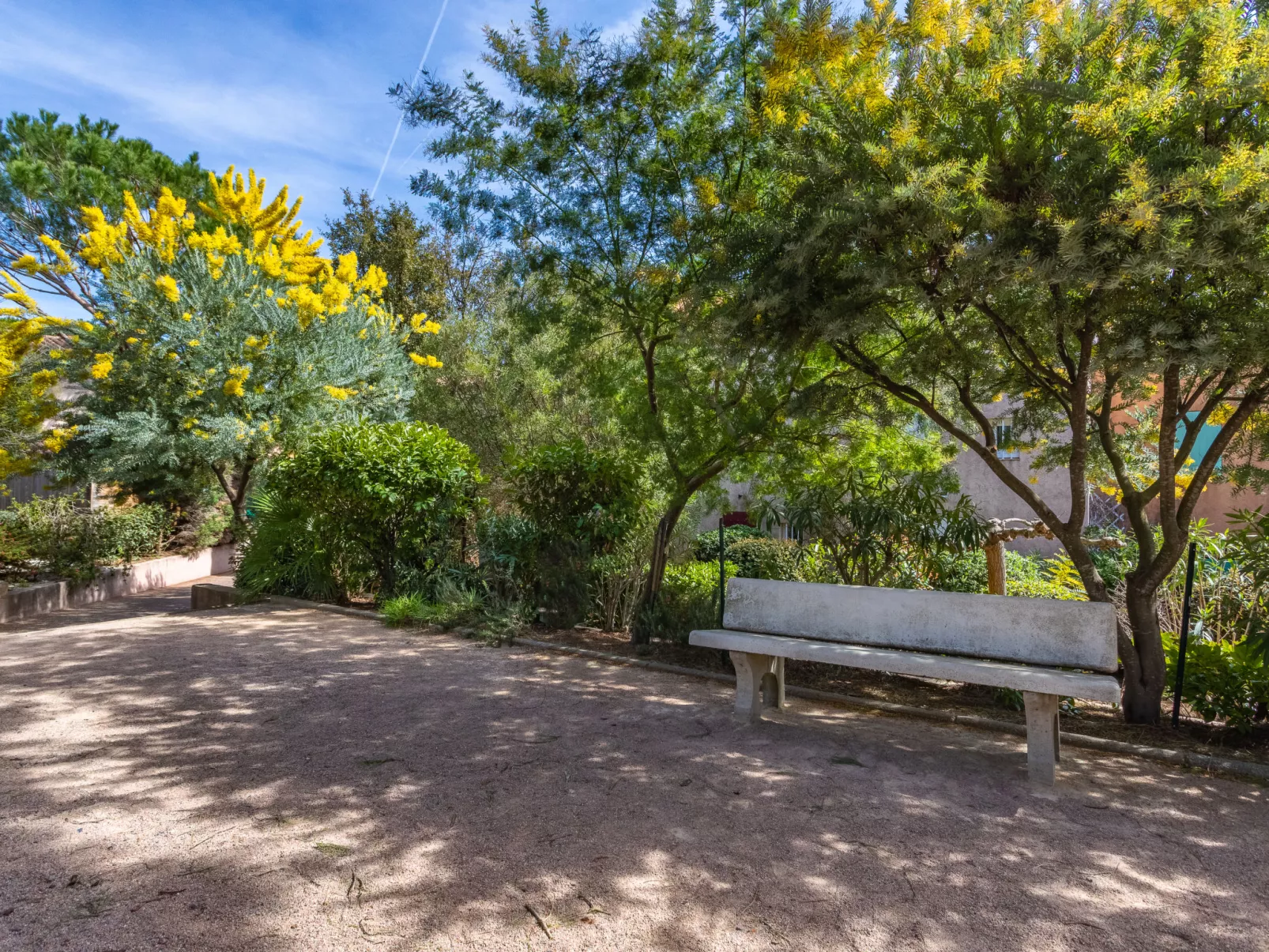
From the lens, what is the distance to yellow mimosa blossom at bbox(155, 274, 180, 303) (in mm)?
10898

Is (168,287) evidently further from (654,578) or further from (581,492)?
(654,578)

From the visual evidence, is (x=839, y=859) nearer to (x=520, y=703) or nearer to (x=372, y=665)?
(x=520, y=703)

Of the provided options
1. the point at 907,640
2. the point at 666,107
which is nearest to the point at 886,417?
the point at 907,640

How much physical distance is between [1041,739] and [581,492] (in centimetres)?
528

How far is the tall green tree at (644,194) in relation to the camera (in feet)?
21.4

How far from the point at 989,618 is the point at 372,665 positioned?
4.53 meters

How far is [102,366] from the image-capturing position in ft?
35.1

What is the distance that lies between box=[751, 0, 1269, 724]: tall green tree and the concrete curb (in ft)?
2.00

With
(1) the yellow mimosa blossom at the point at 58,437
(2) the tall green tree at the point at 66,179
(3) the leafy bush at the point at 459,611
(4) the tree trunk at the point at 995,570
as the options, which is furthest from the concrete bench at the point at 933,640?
(2) the tall green tree at the point at 66,179

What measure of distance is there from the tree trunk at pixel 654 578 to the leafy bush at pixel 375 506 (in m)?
2.68

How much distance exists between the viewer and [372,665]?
21.5 ft

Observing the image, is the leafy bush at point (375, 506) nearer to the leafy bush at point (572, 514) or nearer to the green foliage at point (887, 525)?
the leafy bush at point (572, 514)

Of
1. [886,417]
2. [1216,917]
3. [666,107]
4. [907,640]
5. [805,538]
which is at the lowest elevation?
[1216,917]

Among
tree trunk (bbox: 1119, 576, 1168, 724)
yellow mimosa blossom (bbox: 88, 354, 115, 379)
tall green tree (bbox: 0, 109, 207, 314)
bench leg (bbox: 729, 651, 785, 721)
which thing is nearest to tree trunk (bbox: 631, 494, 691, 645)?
bench leg (bbox: 729, 651, 785, 721)
